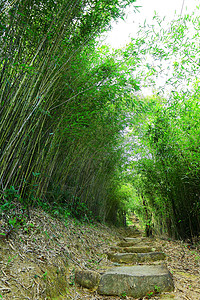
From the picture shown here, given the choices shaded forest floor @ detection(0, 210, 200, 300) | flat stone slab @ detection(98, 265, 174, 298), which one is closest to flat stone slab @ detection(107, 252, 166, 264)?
shaded forest floor @ detection(0, 210, 200, 300)

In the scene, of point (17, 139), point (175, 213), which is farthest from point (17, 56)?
point (175, 213)

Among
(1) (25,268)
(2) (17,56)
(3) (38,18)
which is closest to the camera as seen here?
(1) (25,268)

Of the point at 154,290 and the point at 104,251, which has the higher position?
the point at 154,290

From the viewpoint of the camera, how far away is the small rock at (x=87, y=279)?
68.6 inches

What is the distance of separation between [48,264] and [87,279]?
1.53 ft

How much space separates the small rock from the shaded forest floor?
0.04m

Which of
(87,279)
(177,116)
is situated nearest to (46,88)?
(87,279)

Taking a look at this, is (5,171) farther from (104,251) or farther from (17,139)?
(104,251)

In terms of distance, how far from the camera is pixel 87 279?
1758 millimetres

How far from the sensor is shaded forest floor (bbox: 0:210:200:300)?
3.92 feet

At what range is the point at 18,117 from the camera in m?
1.62

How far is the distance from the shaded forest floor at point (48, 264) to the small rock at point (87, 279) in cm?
4

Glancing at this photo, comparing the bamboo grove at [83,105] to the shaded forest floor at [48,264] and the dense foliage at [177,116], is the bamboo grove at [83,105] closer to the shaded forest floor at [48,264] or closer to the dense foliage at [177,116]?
the dense foliage at [177,116]

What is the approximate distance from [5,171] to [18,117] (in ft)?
1.50
